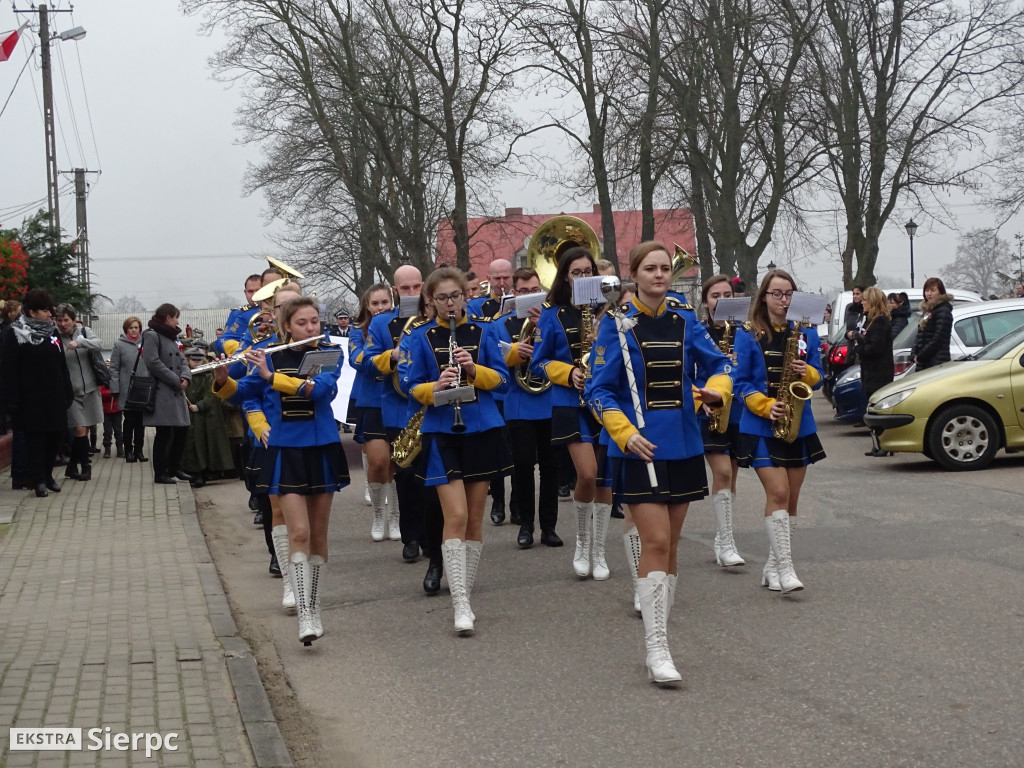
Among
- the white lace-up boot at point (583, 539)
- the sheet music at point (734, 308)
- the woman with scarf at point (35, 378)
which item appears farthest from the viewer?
the woman with scarf at point (35, 378)

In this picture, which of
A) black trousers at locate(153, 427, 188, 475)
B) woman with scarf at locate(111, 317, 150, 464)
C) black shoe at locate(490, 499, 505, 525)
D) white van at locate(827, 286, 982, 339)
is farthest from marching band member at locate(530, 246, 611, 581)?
white van at locate(827, 286, 982, 339)

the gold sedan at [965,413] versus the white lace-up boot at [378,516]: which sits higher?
the gold sedan at [965,413]

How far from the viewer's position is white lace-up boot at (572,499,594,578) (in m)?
8.63

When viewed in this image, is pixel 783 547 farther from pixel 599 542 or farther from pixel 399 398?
pixel 399 398

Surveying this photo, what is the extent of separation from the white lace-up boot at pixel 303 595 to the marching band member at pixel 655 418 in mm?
1772

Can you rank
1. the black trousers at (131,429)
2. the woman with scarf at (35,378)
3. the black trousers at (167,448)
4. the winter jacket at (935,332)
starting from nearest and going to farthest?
the woman with scarf at (35,378) → the black trousers at (167,448) → the winter jacket at (935,332) → the black trousers at (131,429)

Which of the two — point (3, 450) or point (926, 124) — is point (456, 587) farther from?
point (926, 124)

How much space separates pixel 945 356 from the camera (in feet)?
51.8

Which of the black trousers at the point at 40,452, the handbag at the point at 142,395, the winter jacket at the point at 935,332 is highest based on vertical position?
the winter jacket at the point at 935,332

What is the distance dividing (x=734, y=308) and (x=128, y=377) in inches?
438

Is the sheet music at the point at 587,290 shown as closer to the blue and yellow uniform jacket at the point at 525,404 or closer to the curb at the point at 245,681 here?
the curb at the point at 245,681

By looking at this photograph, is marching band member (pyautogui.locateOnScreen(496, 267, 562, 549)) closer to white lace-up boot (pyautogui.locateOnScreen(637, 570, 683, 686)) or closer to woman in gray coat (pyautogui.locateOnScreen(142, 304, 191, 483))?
white lace-up boot (pyautogui.locateOnScreen(637, 570, 683, 686))

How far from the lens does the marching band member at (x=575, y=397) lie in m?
8.41

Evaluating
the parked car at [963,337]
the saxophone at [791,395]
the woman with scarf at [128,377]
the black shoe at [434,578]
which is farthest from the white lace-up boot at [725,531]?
the woman with scarf at [128,377]
